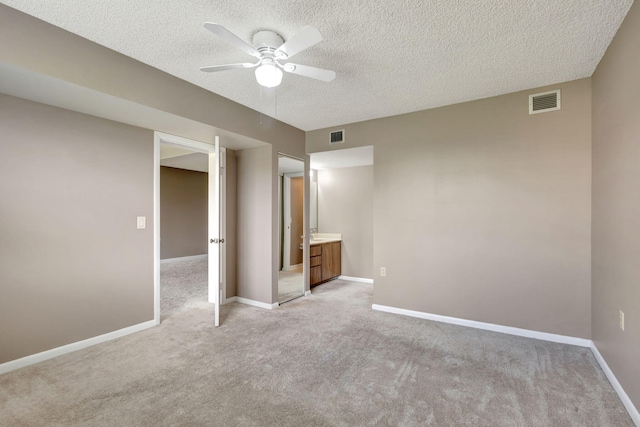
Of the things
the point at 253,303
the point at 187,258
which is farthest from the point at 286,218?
the point at 187,258

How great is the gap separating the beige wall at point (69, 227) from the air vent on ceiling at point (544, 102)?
4138mm

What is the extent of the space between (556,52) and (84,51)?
372 centimetres

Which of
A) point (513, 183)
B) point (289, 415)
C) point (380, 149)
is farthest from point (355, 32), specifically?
point (289, 415)

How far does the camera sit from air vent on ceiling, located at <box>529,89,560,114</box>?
2.89 m

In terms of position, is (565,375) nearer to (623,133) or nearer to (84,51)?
(623,133)

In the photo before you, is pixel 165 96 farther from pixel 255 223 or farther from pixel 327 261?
pixel 327 261

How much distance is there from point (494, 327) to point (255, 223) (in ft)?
10.4

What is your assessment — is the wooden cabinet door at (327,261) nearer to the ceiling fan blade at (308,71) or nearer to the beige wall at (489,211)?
the beige wall at (489,211)

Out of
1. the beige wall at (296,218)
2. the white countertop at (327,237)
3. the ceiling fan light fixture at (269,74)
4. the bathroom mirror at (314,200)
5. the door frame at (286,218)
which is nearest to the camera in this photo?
the ceiling fan light fixture at (269,74)

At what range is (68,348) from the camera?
8.70 feet

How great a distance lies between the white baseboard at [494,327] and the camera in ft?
9.27

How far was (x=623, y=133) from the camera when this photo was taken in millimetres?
2016

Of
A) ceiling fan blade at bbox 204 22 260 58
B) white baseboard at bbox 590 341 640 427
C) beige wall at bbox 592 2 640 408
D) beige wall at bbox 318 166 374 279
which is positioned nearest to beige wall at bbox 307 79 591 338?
beige wall at bbox 592 2 640 408

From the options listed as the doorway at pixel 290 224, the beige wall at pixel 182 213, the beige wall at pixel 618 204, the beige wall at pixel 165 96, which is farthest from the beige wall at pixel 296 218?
the beige wall at pixel 618 204
